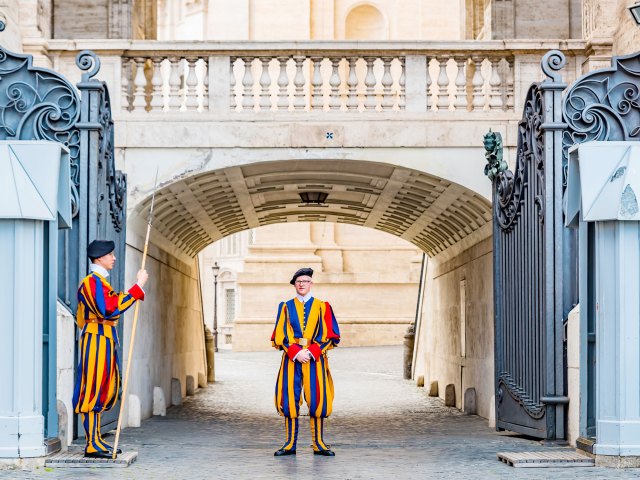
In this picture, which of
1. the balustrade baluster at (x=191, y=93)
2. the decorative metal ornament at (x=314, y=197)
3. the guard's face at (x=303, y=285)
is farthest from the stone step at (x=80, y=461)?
the decorative metal ornament at (x=314, y=197)

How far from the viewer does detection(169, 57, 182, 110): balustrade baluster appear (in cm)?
1562

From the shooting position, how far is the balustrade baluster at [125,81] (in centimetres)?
1562

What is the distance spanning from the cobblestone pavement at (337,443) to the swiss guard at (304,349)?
46 cm

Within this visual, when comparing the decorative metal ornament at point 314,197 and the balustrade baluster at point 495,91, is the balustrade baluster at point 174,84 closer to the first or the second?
the balustrade baluster at point 495,91

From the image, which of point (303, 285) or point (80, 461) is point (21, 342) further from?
point (303, 285)

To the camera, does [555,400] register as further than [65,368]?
Yes

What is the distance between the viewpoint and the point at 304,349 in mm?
11703

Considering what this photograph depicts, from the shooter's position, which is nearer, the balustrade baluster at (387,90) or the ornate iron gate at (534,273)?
the ornate iron gate at (534,273)

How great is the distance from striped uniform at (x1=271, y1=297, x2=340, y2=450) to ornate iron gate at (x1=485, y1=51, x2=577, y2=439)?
1956 millimetres

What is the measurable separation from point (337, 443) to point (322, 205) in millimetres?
7721

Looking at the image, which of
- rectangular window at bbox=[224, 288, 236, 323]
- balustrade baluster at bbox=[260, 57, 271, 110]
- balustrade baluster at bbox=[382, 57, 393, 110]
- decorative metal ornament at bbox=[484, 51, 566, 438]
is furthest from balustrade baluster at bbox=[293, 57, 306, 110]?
rectangular window at bbox=[224, 288, 236, 323]

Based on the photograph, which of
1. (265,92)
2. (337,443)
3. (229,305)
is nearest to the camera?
(337,443)

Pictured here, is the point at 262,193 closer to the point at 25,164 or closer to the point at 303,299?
the point at 303,299

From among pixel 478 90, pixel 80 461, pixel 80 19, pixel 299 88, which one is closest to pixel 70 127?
pixel 80 461
